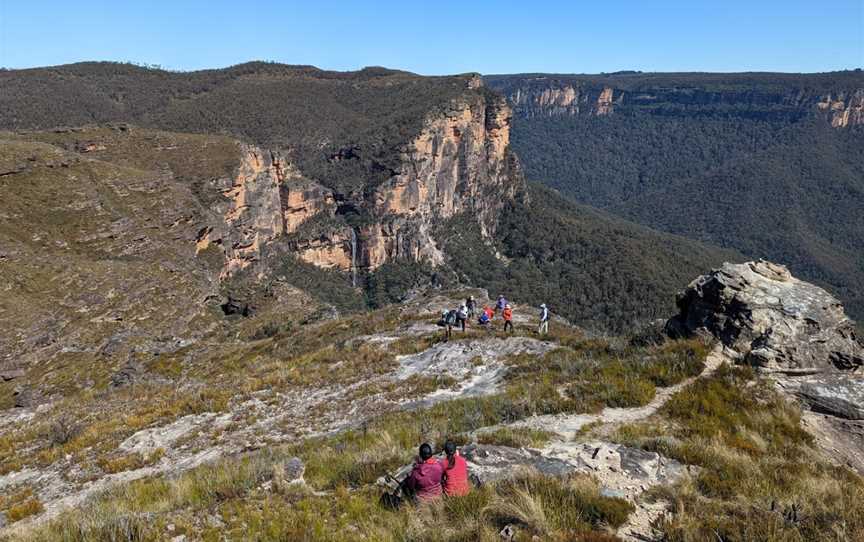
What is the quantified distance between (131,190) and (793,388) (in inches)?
1960

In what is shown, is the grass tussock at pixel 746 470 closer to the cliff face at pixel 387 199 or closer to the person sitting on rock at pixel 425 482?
the person sitting on rock at pixel 425 482

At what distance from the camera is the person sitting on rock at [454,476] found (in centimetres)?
744

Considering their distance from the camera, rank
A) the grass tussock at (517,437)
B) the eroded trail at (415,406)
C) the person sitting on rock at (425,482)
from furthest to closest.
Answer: the grass tussock at (517,437) < the eroded trail at (415,406) < the person sitting on rock at (425,482)

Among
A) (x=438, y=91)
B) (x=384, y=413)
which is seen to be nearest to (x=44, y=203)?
(x=384, y=413)

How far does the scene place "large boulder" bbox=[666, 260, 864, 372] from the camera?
12.0 metres

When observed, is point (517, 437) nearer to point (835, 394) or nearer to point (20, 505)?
point (835, 394)

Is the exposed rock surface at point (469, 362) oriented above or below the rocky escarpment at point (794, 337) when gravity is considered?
below

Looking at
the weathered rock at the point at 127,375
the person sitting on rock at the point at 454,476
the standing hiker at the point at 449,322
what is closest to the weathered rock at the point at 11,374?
the weathered rock at the point at 127,375

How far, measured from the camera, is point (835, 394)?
1106cm

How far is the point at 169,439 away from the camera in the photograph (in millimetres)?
14648

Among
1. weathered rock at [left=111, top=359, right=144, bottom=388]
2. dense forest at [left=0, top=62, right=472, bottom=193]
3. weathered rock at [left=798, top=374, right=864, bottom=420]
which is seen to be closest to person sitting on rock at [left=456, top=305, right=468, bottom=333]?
weathered rock at [left=798, top=374, right=864, bottom=420]

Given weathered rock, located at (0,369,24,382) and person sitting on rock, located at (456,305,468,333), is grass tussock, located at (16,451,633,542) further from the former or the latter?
weathered rock, located at (0,369,24,382)

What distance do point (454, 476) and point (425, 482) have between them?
1.37 feet

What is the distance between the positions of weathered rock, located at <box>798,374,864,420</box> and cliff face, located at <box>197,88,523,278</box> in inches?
2104
